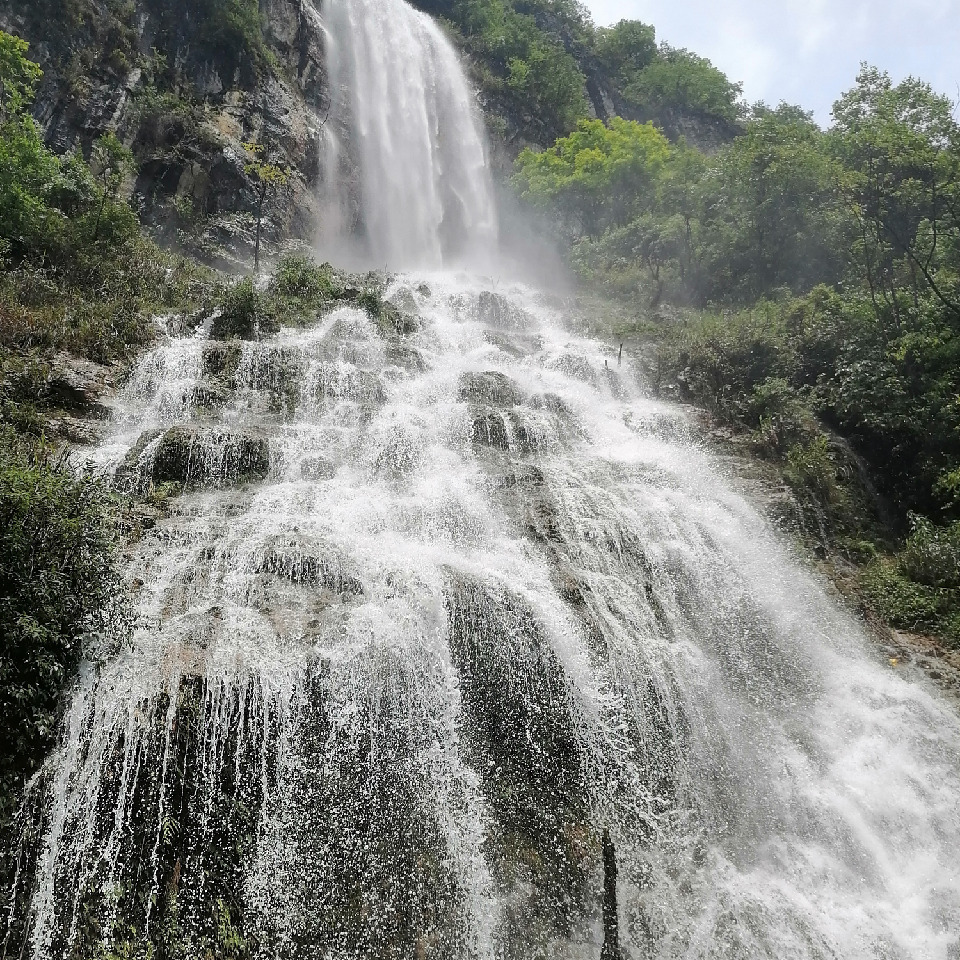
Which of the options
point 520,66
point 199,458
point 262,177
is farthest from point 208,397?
point 520,66

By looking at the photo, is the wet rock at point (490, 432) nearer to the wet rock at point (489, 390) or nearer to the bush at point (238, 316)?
the wet rock at point (489, 390)

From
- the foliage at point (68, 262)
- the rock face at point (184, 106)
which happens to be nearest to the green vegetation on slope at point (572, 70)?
the rock face at point (184, 106)

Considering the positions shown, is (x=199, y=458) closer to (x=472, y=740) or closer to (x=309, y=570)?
(x=309, y=570)

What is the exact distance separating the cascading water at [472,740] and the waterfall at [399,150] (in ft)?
71.8

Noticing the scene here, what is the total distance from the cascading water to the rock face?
48.7 feet

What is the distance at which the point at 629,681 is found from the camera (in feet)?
24.7

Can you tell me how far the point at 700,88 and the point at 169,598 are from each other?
5144 cm

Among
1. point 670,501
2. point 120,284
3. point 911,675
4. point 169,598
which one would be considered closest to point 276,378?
point 120,284

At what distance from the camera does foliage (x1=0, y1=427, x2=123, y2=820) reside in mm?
5555

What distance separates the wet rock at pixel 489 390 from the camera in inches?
542

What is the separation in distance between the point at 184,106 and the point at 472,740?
2541cm

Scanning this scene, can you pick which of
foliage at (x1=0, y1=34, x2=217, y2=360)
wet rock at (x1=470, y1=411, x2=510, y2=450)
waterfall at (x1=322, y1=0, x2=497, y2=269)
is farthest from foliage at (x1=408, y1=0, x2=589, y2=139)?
wet rock at (x1=470, y1=411, x2=510, y2=450)

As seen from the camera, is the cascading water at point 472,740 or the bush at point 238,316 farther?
the bush at point 238,316

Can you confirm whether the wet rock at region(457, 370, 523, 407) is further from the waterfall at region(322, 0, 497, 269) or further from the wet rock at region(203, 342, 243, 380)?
the waterfall at region(322, 0, 497, 269)
